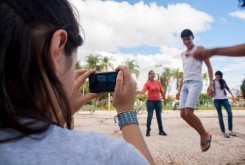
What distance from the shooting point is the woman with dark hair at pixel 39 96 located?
2.54ft

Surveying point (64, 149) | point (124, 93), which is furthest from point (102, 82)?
point (64, 149)

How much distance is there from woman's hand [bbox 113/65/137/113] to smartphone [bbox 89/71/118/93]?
1.03 feet

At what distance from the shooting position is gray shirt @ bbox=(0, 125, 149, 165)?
2.48 feet

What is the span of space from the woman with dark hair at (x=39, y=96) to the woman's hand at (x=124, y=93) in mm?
313

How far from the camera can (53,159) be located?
0.76 meters

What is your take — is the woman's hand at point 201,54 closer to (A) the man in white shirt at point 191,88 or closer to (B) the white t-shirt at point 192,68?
(A) the man in white shirt at point 191,88

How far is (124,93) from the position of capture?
128cm

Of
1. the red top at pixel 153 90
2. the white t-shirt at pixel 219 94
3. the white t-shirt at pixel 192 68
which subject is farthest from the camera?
the red top at pixel 153 90

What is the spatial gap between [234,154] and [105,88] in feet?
13.6

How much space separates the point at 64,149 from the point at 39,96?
187mm

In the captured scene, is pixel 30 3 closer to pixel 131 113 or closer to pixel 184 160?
pixel 131 113

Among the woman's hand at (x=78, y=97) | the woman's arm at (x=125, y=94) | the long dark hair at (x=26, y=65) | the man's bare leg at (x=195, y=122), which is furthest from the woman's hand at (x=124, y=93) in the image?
the man's bare leg at (x=195, y=122)

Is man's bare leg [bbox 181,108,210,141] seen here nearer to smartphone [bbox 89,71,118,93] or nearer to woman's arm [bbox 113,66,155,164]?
smartphone [bbox 89,71,118,93]

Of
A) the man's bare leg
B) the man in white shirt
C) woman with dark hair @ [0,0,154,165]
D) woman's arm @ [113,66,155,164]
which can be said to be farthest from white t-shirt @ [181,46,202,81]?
woman with dark hair @ [0,0,154,165]
